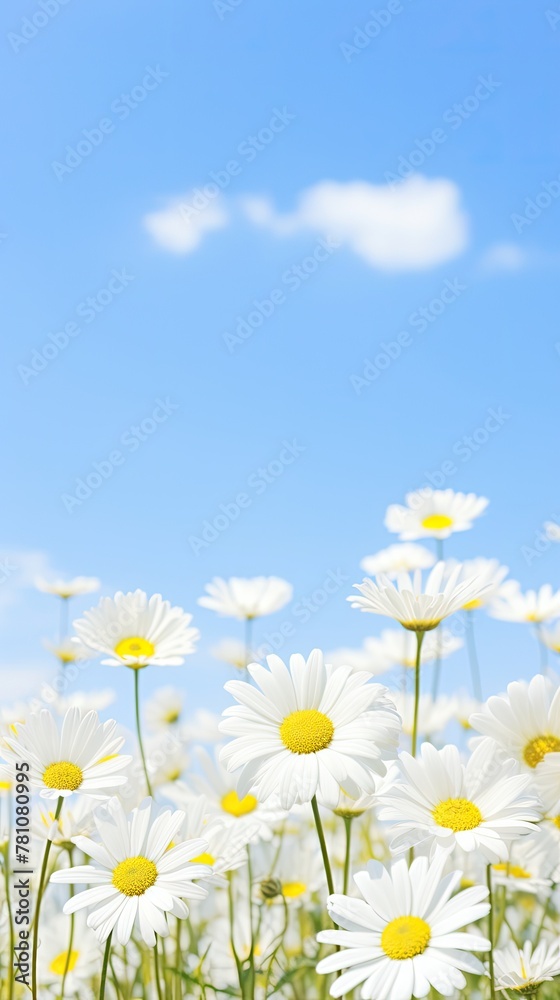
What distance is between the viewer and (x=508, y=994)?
3.76ft

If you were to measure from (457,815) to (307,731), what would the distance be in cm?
16

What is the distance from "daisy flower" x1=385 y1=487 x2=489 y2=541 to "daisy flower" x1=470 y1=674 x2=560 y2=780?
37.7 inches

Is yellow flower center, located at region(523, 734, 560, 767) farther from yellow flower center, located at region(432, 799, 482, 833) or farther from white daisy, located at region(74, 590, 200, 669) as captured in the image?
white daisy, located at region(74, 590, 200, 669)

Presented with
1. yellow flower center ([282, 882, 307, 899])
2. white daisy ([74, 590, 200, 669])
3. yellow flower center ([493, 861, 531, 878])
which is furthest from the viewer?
yellow flower center ([282, 882, 307, 899])

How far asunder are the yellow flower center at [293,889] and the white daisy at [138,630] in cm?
63

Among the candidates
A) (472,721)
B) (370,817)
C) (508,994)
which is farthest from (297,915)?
(472,721)

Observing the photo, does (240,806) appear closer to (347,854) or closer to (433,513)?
(347,854)

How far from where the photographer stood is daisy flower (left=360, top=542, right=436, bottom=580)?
2.01m

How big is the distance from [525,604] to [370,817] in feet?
2.25

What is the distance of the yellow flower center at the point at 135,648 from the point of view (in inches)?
51.4

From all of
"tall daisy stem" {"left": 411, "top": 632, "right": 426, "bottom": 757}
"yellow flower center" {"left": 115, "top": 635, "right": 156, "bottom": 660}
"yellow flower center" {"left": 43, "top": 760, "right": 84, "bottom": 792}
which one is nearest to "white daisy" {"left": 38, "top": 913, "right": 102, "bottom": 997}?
"yellow flower center" {"left": 115, "top": 635, "right": 156, "bottom": 660}

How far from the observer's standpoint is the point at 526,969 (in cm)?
106

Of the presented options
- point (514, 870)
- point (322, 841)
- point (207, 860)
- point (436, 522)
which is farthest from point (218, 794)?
point (436, 522)

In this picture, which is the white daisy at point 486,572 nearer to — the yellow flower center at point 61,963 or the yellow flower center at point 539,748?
the yellow flower center at point 539,748
